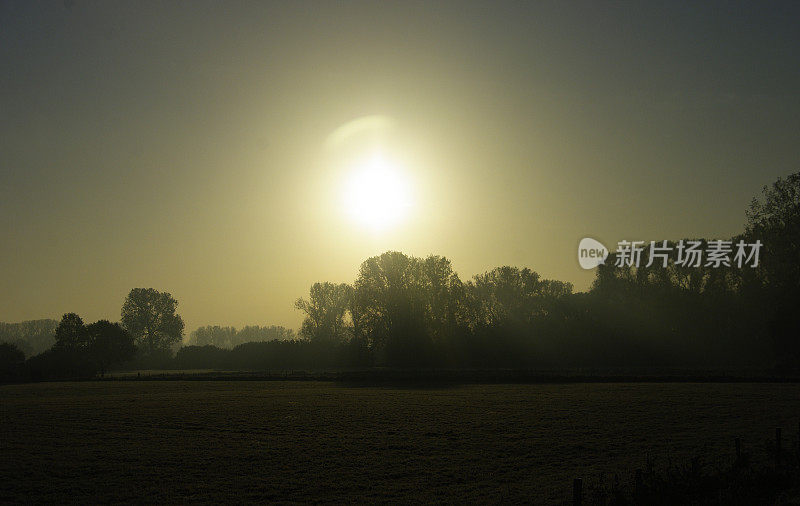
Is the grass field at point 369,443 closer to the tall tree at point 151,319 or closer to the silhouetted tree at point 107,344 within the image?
the silhouetted tree at point 107,344

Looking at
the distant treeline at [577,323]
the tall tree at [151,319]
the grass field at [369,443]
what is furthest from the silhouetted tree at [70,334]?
the grass field at [369,443]

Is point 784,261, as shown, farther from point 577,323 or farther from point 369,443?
point 369,443

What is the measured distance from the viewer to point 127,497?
2041 cm

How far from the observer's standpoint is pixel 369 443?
97.8 feet

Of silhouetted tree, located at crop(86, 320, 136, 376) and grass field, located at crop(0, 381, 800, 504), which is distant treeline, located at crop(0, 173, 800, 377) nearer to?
silhouetted tree, located at crop(86, 320, 136, 376)

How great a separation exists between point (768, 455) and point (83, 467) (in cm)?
3071

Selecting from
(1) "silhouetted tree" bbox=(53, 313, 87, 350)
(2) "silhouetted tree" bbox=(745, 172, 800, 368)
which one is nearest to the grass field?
Answer: (2) "silhouetted tree" bbox=(745, 172, 800, 368)

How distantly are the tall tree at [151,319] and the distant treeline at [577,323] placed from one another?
103ft

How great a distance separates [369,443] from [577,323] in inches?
3225

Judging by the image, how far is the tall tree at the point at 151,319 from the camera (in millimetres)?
153000

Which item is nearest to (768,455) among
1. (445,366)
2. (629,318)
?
(445,366)

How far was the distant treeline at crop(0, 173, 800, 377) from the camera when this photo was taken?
76438mm

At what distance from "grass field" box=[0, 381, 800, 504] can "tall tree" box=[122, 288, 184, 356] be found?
110563mm

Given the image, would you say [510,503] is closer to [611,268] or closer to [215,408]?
[215,408]
